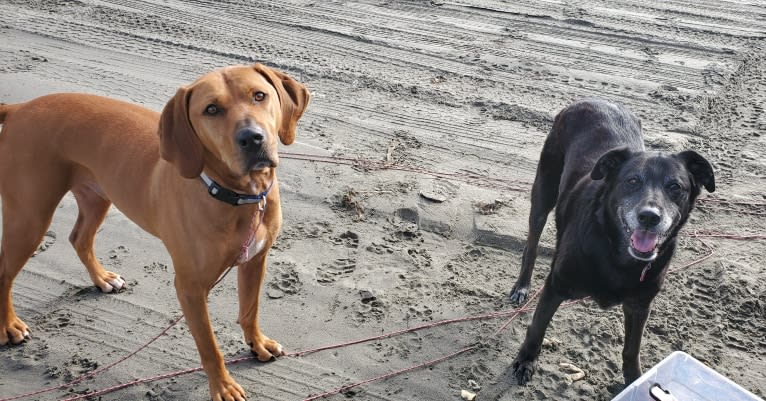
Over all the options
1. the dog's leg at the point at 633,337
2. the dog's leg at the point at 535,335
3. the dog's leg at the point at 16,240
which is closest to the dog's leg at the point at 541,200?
the dog's leg at the point at 535,335

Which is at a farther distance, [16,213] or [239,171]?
[16,213]

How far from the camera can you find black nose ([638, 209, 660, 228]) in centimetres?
329

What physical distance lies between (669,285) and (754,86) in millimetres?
3775

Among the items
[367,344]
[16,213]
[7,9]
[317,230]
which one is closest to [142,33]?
[7,9]

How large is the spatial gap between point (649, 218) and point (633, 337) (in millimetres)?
899

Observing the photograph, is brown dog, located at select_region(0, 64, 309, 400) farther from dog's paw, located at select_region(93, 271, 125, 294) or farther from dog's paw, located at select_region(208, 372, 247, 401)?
dog's paw, located at select_region(93, 271, 125, 294)

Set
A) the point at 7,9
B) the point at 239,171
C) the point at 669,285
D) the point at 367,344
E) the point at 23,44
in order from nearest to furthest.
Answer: the point at 239,171
the point at 367,344
the point at 669,285
the point at 23,44
the point at 7,9

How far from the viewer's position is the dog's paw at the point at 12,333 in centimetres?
408

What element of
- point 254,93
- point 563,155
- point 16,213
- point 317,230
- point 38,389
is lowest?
point 38,389

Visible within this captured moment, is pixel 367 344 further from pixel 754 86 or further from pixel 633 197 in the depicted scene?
pixel 754 86

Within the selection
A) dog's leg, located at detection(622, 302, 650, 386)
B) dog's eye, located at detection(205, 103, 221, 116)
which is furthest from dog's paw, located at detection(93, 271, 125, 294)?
dog's leg, located at detection(622, 302, 650, 386)

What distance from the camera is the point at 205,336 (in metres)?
3.50

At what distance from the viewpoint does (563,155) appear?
4449 millimetres

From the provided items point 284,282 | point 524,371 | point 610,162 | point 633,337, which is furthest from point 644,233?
point 284,282
